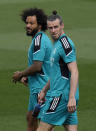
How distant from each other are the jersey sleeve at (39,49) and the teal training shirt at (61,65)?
2.94 feet

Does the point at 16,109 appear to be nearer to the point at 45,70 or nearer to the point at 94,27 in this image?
the point at 45,70

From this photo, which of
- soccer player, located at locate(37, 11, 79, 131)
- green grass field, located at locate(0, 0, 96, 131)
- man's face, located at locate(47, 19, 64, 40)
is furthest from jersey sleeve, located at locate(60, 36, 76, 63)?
green grass field, located at locate(0, 0, 96, 131)

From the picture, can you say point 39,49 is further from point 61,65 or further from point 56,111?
point 56,111

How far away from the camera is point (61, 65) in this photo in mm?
8242

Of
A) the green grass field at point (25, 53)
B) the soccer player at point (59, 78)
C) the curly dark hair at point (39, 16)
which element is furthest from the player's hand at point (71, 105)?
the green grass field at point (25, 53)

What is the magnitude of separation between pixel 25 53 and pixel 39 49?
867 centimetres

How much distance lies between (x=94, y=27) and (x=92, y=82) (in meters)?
8.26

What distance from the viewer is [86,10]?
26109 mm

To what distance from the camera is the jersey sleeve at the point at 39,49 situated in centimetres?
919

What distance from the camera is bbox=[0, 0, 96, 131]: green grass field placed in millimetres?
11594

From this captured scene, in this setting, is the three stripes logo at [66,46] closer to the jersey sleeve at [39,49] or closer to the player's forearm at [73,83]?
the player's forearm at [73,83]

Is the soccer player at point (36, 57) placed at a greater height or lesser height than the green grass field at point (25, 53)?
greater

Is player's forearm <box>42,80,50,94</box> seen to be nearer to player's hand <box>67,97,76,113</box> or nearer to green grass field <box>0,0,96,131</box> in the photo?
player's hand <box>67,97,76,113</box>

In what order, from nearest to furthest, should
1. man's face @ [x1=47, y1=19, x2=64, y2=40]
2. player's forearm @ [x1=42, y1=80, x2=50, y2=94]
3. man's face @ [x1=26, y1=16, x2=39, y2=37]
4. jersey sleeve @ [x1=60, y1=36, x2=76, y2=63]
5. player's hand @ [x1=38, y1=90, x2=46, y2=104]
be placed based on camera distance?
1. jersey sleeve @ [x1=60, y1=36, x2=76, y2=63]
2. man's face @ [x1=47, y1=19, x2=64, y2=40]
3. player's forearm @ [x1=42, y1=80, x2=50, y2=94]
4. player's hand @ [x1=38, y1=90, x2=46, y2=104]
5. man's face @ [x1=26, y1=16, x2=39, y2=37]
